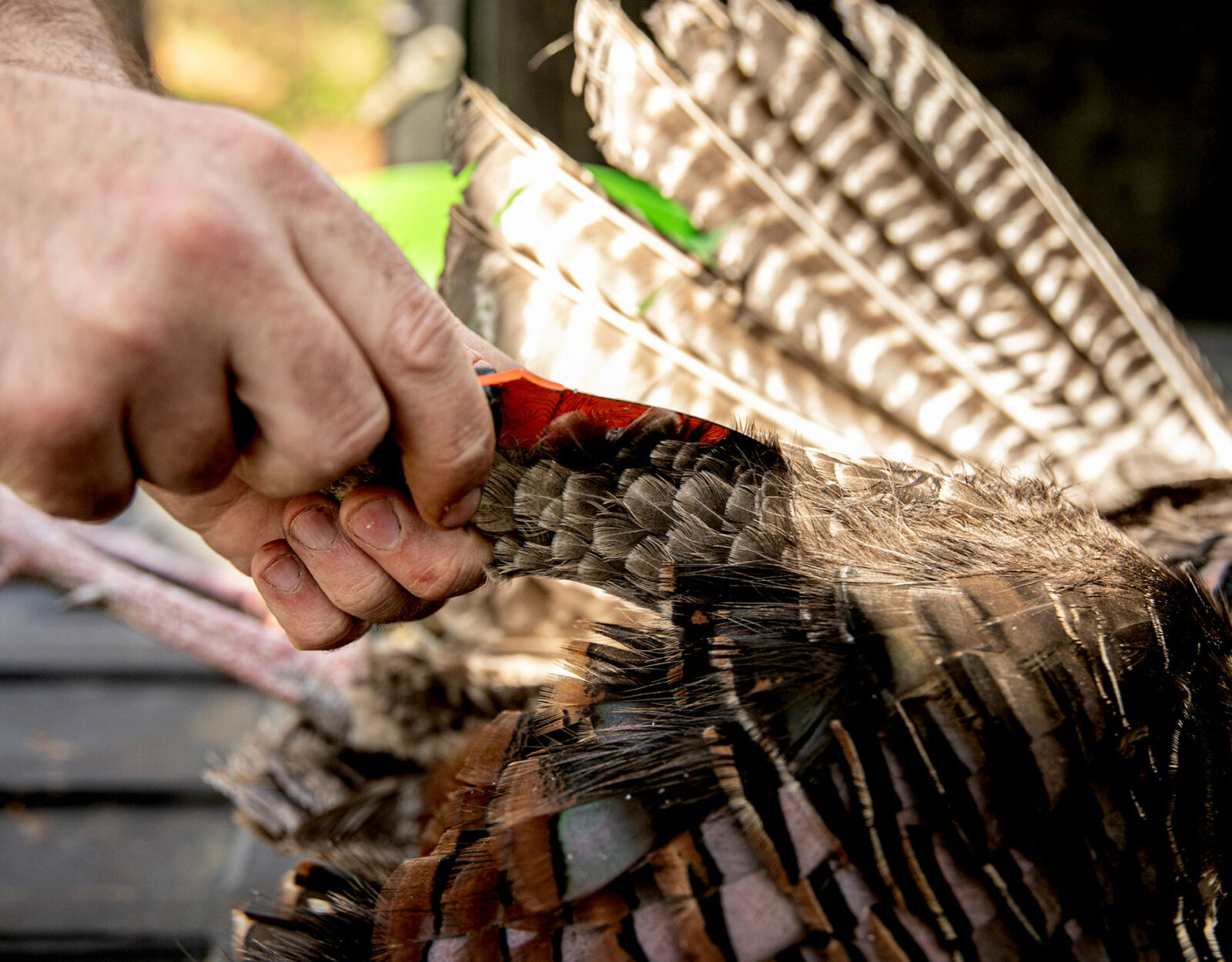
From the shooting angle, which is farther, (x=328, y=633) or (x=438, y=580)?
(x=328, y=633)

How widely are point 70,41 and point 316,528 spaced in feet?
1.87

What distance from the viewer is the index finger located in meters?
0.56

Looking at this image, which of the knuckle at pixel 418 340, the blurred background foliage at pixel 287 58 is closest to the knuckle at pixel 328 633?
the knuckle at pixel 418 340

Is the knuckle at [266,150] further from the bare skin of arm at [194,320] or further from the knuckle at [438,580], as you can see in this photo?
the knuckle at [438,580]

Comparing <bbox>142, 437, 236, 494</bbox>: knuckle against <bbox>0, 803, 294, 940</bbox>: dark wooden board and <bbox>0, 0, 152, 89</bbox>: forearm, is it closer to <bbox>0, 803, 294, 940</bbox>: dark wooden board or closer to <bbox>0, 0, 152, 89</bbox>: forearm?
<bbox>0, 0, 152, 89</bbox>: forearm

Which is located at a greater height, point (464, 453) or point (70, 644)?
point (464, 453)

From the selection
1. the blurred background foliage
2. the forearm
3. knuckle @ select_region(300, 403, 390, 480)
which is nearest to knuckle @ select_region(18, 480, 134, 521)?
knuckle @ select_region(300, 403, 390, 480)

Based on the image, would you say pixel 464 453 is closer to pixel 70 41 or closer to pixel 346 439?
pixel 346 439

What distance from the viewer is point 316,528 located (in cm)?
78

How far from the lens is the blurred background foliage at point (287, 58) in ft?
22.6

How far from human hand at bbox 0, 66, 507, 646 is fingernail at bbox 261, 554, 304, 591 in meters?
0.22

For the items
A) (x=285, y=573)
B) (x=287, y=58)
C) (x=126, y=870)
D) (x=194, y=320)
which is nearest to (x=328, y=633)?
(x=285, y=573)

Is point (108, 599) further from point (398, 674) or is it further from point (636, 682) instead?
point (636, 682)

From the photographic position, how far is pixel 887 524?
73 cm
